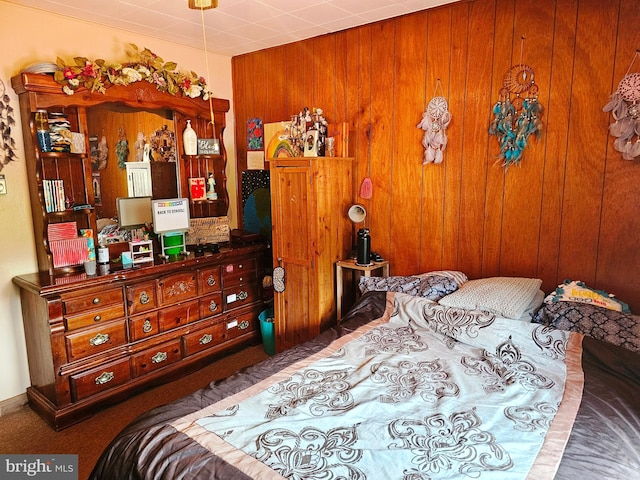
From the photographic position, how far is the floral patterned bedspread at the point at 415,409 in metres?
1.38

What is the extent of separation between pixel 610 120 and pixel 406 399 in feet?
5.80

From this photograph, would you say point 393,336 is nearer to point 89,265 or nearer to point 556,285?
point 556,285

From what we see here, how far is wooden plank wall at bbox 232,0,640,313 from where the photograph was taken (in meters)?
2.26

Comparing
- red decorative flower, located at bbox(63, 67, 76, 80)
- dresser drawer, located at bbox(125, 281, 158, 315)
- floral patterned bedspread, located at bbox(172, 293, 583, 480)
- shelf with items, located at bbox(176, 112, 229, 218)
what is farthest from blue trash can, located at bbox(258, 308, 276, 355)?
red decorative flower, located at bbox(63, 67, 76, 80)

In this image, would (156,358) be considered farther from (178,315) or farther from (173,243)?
(173,243)

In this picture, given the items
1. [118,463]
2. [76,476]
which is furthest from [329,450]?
[76,476]

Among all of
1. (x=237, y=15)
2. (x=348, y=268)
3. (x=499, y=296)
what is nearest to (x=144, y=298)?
(x=348, y=268)

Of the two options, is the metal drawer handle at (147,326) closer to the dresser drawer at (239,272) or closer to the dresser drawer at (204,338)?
the dresser drawer at (204,338)

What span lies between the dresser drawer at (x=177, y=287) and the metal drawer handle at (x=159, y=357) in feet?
1.17

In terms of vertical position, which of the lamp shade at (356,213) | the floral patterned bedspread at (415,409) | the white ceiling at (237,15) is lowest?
the floral patterned bedspread at (415,409)

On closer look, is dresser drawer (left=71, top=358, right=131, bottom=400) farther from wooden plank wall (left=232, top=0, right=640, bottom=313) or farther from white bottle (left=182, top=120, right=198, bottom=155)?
wooden plank wall (left=232, top=0, right=640, bottom=313)

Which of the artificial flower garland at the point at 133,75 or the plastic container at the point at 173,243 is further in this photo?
the plastic container at the point at 173,243

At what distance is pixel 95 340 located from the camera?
106 inches

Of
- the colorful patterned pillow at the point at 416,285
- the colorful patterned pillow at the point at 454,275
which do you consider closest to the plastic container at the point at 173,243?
the colorful patterned pillow at the point at 416,285
